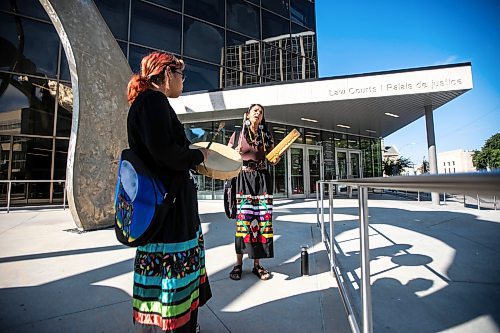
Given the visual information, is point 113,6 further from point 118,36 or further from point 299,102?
point 299,102

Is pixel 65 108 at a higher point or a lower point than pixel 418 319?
higher

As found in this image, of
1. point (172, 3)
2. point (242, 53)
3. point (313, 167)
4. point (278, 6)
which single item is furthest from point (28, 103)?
point (278, 6)

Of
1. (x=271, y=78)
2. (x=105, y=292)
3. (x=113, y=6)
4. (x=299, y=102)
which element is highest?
(x=113, y=6)

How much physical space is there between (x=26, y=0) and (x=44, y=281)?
12008mm

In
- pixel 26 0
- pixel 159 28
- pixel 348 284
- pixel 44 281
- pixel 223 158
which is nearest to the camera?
pixel 223 158

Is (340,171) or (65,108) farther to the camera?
(340,171)

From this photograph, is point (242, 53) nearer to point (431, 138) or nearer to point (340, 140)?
point (340, 140)

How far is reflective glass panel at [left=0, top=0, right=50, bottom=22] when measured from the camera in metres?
9.09

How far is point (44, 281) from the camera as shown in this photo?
7.94ft

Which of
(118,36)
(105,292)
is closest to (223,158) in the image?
(105,292)

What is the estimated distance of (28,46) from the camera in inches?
370

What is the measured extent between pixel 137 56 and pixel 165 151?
12.2 m

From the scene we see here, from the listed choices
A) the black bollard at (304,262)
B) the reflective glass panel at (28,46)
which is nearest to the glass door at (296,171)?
the black bollard at (304,262)

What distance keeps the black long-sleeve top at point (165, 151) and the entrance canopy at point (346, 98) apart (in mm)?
7742
